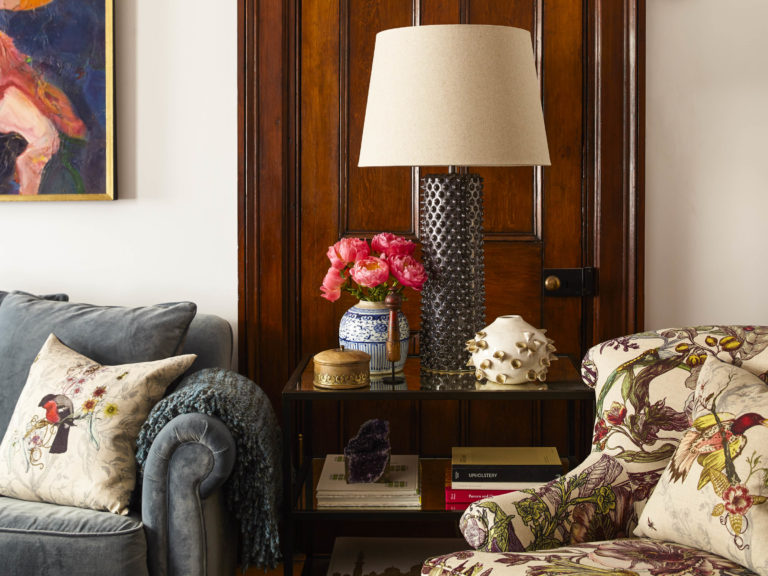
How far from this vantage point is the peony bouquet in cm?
219

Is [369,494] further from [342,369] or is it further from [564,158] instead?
[564,158]

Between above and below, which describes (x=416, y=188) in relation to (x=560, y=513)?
above

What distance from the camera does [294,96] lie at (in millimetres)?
2609

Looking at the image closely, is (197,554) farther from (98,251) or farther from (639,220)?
(639,220)

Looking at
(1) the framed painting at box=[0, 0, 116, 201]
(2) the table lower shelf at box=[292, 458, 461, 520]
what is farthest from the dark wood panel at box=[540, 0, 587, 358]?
(1) the framed painting at box=[0, 0, 116, 201]

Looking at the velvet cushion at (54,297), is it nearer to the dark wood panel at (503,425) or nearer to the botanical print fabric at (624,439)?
the dark wood panel at (503,425)

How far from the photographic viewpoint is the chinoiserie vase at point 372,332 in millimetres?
2223

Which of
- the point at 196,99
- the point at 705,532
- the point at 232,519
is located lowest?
the point at 232,519

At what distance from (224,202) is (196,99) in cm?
32

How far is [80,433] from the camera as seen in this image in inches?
79.4

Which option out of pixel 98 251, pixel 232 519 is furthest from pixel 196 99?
pixel 232 519

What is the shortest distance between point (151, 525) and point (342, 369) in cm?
56

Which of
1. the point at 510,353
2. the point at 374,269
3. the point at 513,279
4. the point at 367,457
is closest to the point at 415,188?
the point at 513,279

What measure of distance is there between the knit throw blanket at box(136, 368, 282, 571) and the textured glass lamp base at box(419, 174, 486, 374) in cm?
49
